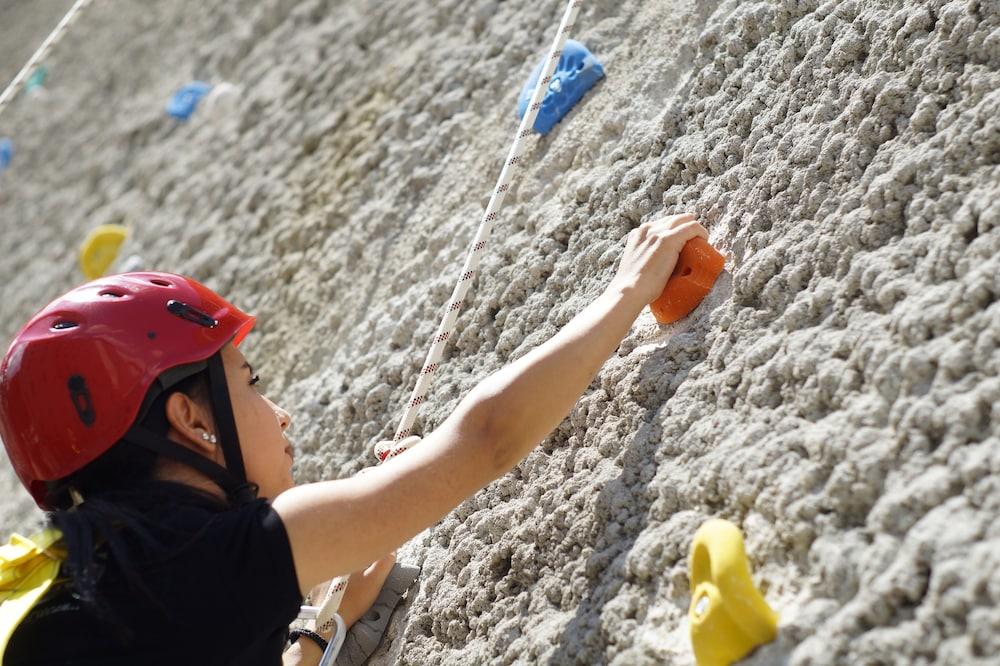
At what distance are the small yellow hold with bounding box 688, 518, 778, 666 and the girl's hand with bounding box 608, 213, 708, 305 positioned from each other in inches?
22.2

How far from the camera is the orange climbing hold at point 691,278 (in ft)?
6.63

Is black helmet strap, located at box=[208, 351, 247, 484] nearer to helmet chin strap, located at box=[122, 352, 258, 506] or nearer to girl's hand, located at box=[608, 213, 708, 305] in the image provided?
helmet chin strap, located at box=[122, 352, 258, 506]

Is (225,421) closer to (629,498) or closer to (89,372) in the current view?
(89,372)

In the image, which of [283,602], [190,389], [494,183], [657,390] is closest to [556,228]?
[494,183]

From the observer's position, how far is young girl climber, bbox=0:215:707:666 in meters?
1.70

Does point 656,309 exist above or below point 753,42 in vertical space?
below

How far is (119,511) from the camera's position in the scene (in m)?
1.75

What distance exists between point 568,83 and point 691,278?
38.0 inches

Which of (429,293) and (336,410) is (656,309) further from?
(336,410)

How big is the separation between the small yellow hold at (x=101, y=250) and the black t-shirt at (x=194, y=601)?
3010 mm

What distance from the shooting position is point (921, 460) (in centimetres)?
148

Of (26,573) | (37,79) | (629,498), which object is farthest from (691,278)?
(37,79)

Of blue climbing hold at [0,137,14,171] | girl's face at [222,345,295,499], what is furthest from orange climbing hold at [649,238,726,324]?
Answer: blue climbing hold at [0,137,14,171]

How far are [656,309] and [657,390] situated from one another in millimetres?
167
